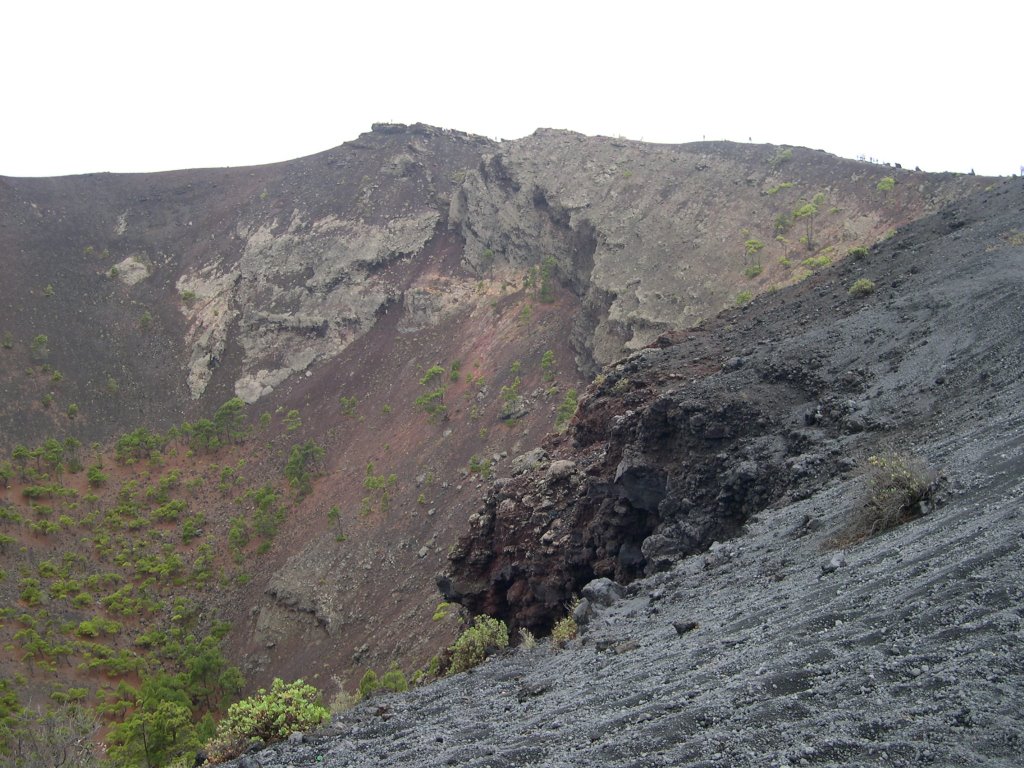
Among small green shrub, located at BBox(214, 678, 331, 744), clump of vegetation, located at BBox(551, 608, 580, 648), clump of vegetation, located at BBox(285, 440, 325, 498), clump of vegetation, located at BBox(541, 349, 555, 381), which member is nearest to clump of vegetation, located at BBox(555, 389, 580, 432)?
clump of vegetation, located at BBox(541, 349, 555, 381)

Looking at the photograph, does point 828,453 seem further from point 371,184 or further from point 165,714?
point 371,184

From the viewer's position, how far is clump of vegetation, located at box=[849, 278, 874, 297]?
18719 millimetres

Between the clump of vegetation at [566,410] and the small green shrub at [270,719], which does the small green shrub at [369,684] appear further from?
the clump of vegetation at [566,410]

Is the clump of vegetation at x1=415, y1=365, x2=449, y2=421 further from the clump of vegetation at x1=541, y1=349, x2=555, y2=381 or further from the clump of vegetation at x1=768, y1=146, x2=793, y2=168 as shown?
the clump of vegetation at x1=768, y1=146, x2=793, y2=168

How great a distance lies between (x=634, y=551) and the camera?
15.8 meters

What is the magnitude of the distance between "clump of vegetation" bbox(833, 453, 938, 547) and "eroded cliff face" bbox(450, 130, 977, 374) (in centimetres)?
Answer: 2641

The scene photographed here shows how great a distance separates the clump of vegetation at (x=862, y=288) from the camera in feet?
61.4

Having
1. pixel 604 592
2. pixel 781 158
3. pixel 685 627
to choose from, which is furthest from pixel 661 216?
pixel 685 627

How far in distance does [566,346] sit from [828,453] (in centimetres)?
3192

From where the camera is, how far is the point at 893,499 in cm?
926

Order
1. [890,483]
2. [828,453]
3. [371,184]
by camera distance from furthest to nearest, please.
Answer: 1. [371,184]
2. [828,453]
3. [890,483]

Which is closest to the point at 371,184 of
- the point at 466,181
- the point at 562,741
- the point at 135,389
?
the point at 466,181

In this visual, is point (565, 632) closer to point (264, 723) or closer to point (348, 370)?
point (264, 723)

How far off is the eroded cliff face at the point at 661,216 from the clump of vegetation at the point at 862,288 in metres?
15.9
